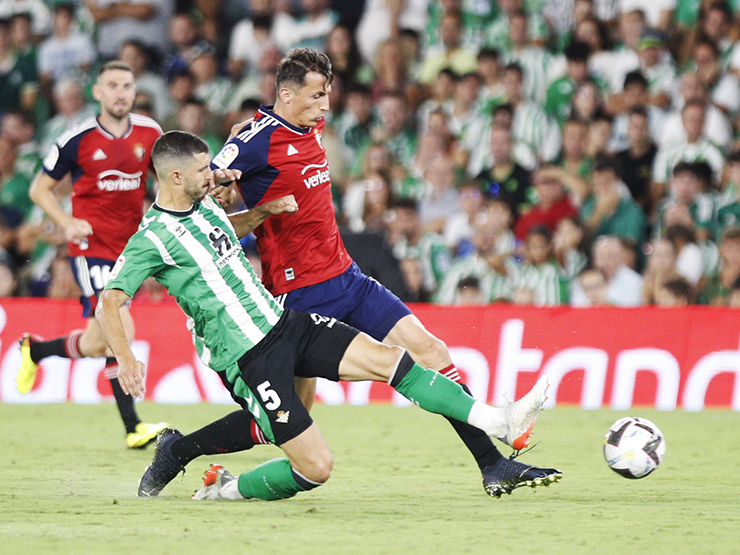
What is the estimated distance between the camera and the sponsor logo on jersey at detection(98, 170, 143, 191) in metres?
8.57

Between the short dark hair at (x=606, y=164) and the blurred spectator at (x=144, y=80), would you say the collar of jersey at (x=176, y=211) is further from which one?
the blurred spectator at (x=144, y=80)

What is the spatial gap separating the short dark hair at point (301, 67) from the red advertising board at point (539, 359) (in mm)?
4676

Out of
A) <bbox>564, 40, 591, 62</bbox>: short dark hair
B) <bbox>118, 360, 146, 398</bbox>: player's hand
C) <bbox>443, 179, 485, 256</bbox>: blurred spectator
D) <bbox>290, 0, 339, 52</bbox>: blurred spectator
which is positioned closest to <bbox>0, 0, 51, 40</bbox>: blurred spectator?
<bbox>290, 0, 339, 52</bbox>: blurred spectator

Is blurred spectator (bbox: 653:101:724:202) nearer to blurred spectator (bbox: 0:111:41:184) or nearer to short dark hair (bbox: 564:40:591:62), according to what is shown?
short dark hair (bbox: 564:40:591:62)

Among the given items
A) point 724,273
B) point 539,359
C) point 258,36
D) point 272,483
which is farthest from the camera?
point 258,36

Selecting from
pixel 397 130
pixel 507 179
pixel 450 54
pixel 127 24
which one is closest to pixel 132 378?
pixel 507 179

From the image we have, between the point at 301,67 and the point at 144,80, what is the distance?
8.78 m

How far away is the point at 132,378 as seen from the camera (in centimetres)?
550

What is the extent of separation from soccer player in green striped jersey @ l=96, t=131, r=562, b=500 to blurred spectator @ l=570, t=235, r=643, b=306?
5.82m

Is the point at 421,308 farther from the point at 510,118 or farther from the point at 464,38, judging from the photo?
the point at 464,38

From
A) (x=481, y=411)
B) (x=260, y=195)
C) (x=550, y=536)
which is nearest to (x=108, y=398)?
(x=260, y=195)

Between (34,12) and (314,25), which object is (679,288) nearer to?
(314,25)

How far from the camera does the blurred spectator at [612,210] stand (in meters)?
11.8

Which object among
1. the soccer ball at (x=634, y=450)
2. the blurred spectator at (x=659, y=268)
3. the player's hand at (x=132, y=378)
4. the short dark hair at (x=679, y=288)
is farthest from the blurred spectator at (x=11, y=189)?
the soccer ball at (x=634, y=450)
